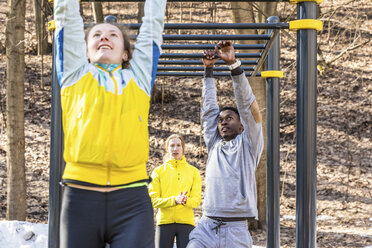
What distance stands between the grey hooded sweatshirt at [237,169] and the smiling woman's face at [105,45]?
1.25 metres

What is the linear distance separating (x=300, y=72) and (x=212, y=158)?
3.27 ft

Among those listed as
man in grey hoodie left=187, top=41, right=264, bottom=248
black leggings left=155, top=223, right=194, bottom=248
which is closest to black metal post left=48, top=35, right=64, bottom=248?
man in grey hoodie left=187, top=41, right=264, bottom=248

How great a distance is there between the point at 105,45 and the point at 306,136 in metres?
1.24

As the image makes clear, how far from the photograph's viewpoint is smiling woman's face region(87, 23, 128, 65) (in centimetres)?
228

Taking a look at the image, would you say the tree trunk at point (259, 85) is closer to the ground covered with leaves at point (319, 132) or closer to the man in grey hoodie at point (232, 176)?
the ground covered with leaves at point (319, 132)

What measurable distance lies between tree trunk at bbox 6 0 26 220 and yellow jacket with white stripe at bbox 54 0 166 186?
5.25 m

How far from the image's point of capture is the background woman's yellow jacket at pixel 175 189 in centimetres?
480

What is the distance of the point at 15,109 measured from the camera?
23.8 ft

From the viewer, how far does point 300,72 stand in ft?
9.90

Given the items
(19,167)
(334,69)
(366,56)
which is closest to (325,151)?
(334,69)

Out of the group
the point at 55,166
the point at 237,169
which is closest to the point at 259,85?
the point at 237,169

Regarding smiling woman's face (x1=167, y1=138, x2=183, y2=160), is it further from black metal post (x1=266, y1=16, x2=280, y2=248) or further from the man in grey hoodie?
the man in grey hoodie

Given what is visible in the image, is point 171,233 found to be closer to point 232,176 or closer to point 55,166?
point 232,176

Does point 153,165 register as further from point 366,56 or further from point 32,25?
point 32,25
